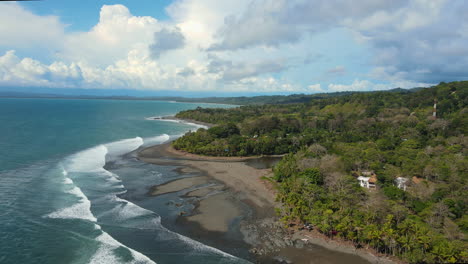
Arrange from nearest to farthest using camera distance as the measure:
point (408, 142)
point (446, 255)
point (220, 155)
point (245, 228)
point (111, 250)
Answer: point (446, 255) → point (111, 250) → point (245, 228) → point (408, 142) → point (220, 155)

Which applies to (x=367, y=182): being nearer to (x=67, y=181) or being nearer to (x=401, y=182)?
(x=401, y=182)

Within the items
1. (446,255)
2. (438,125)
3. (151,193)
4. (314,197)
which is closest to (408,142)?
(438,125)

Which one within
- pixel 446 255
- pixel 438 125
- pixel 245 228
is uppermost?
pixel 438 125

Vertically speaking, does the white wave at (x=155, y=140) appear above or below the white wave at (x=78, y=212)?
above

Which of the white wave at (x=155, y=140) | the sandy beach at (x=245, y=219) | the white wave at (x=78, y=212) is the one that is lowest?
the sandy beach at (x=245, y=219)

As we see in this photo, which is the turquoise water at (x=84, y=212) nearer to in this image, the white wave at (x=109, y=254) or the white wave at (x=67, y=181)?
the white wave at (x=109, y=254)

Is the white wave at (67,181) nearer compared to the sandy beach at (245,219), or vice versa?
the sandy beach at (245,219)

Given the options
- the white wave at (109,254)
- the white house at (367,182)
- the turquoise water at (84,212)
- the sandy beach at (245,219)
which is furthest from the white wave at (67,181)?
the white house at (367,182)

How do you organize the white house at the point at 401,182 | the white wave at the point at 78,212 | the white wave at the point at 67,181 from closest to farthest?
the white wave at the point at 78,212, the white house at the point at 401,182, the white wave at the point at 67,181

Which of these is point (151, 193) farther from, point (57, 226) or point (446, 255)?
point (446, 255)
